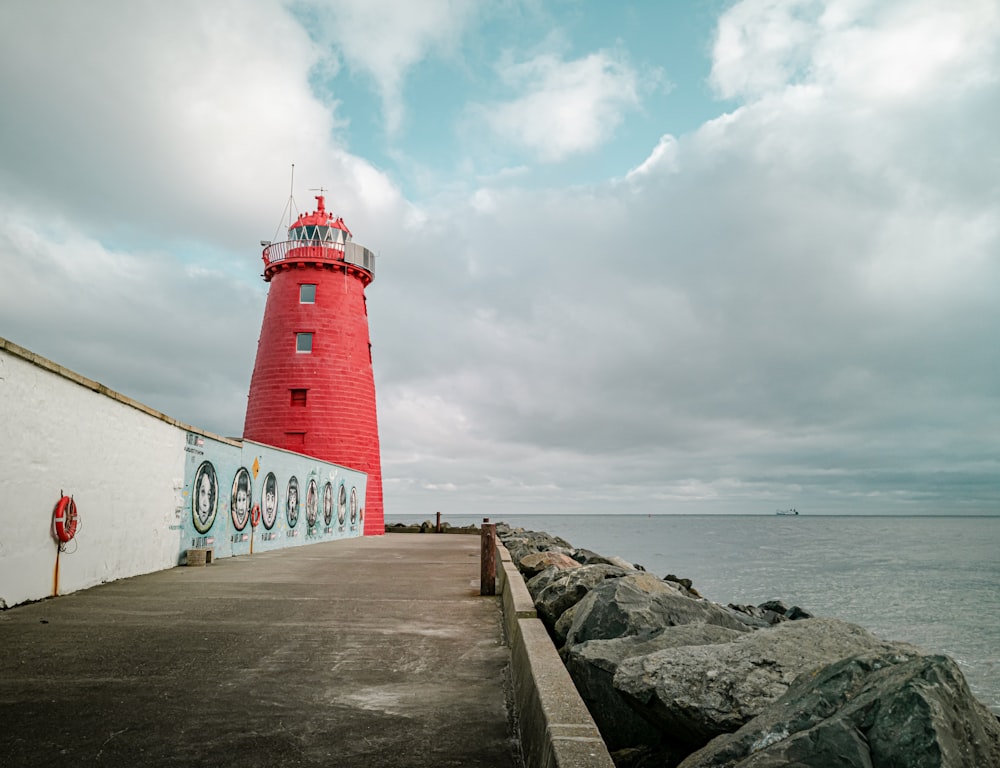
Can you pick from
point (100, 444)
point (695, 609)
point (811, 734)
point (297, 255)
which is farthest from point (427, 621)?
point (297, 255)

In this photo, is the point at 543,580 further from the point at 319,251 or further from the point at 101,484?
the point at 319,251

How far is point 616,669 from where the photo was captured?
4.40 meters

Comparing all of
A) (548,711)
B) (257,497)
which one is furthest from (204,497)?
(548,711)

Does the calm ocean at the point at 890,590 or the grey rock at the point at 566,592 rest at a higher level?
the grey rock at the point at 566,592

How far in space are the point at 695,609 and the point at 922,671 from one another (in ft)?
→ 12.8

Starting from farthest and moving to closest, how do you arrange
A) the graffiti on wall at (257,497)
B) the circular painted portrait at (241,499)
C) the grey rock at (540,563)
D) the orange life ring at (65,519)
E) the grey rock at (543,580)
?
the circular painted portrait at (241,499) < the graffiti on wall at (257,497) < the grey rock at (540,563) < the grey rock at (543,580) < the orange life ring at (65,519)

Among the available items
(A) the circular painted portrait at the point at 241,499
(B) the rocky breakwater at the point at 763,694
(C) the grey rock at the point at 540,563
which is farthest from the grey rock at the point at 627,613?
(A) the circular painted portrait at the point at 241,499

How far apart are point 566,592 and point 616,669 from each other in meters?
3.32

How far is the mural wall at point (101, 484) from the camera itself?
7.35 meters

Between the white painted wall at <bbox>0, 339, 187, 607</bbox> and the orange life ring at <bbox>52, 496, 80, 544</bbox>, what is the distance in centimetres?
11

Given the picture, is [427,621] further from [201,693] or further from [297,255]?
[297,255]

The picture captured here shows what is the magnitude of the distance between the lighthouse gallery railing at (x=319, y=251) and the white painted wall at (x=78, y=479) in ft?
44.4

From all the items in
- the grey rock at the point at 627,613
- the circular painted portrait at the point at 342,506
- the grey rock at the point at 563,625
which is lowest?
the grey rock at the point at 563,625

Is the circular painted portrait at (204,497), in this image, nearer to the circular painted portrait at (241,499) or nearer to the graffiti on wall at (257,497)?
the graffiti on wall at (257,497)
